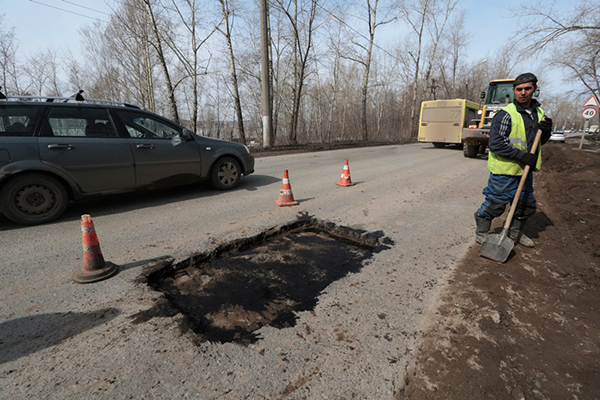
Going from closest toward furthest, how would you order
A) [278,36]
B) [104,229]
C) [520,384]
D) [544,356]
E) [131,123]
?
1. [520,384]
2. [544,356]
3. [104,229]
4. [131,123]
5. [278,36]

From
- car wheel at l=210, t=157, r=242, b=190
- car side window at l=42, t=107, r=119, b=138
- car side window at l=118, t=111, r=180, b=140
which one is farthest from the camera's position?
car wheel at l=210, t=157, r=242, b=190

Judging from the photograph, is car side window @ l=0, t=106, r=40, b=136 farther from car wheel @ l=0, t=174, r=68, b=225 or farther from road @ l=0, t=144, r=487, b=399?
road @ l=0, t=144, r=487, b=399

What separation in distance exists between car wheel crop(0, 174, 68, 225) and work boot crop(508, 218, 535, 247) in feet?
20.3

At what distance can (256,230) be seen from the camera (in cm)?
391

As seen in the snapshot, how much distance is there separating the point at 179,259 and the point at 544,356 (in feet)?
10.3

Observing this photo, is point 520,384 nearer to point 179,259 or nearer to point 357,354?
point 357,354

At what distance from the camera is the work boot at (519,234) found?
3.52 metres

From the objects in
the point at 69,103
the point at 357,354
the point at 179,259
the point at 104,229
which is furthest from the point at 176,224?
the point at 357,354

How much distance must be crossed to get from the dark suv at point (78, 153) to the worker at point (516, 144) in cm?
479

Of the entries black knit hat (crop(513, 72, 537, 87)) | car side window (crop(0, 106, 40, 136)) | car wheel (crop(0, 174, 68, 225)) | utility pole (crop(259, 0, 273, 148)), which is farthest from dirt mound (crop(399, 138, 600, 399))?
utility pole (crop(259, 0, 273, 148))

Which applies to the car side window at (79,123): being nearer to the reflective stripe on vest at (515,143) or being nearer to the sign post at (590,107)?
the reflective stripe on vest at (515,143)

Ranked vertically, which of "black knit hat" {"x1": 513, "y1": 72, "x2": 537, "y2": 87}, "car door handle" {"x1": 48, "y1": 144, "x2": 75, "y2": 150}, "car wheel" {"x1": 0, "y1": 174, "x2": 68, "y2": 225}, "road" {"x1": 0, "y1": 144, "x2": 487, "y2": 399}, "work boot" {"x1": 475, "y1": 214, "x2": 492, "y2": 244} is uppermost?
"black knit hat" {"x1": 513, "y1": 72, "x2": 537, "y2": 87}

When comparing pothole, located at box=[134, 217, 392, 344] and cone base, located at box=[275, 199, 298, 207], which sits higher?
cone base, located at box=[275, 199, 298, 207]

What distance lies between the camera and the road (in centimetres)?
166
